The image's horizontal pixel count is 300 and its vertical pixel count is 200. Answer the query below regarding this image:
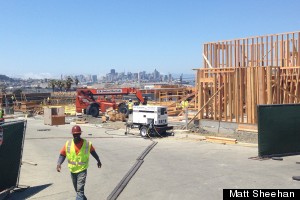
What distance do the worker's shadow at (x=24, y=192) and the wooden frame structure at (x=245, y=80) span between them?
13.2 meters

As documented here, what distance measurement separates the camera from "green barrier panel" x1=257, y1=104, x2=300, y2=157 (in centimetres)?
1271

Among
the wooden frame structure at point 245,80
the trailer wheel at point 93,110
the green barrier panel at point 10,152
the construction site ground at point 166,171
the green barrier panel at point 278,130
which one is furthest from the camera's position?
the trailer wheel at point 93,110

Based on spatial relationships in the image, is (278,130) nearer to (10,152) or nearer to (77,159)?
(77,159)

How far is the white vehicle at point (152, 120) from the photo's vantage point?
835 inches

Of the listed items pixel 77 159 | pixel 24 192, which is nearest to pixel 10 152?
pixel 24 192

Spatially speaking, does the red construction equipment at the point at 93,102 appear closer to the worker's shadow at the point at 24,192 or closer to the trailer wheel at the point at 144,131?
the trailer wheel at the point at 144,131

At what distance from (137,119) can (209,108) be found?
5.26 m

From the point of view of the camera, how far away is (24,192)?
992 centimetres

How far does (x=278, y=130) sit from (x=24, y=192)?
8.40 m

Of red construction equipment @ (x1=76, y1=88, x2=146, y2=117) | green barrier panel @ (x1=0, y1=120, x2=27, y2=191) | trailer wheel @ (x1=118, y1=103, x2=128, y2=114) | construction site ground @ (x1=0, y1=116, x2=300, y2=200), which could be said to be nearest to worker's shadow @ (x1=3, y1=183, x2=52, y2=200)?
construction site ground @ (x1=0, y1=116, x2=300, y2=200)

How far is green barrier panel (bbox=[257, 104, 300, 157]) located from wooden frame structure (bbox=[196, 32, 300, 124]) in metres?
7.06

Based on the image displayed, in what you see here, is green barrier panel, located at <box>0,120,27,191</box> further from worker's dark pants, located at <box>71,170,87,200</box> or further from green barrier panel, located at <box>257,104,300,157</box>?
green barrier panel, located at <box>257,104,300,157</box>

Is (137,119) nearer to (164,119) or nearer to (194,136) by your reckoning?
(164,119)

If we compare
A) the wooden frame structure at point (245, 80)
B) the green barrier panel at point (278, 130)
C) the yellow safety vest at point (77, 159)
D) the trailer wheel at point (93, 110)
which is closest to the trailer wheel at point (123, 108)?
the trailer wheel at point (93, 110)
